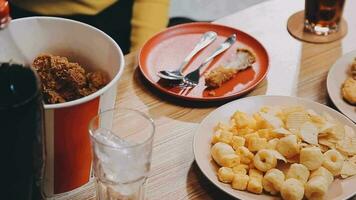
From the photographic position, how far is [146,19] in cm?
145

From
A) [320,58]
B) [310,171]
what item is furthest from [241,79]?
[310,171]

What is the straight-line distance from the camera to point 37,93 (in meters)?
0.60

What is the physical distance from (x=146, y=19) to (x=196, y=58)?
371 millimetres

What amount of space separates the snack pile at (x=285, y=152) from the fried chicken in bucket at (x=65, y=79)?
0.66 feet

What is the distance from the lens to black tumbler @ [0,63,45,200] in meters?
0.59

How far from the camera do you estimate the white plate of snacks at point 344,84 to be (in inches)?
38.0

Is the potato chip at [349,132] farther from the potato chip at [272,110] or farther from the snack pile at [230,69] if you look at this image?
the snack pile at [230,69]

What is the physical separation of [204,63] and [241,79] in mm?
83

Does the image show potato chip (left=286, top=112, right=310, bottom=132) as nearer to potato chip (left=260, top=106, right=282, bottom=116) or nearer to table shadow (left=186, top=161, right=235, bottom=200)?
potato chip (left=260, top=106, right=282, bottom=116)

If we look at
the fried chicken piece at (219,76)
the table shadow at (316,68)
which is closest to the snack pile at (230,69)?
the fried chicken piece at (219,76)

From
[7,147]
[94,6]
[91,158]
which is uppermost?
[7,147]

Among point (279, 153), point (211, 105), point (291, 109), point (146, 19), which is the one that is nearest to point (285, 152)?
point (279, 153)

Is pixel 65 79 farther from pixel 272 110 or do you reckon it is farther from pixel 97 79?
pixel 272 110

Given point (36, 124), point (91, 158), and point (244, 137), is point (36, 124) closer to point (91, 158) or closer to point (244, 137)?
point (91, 158)
